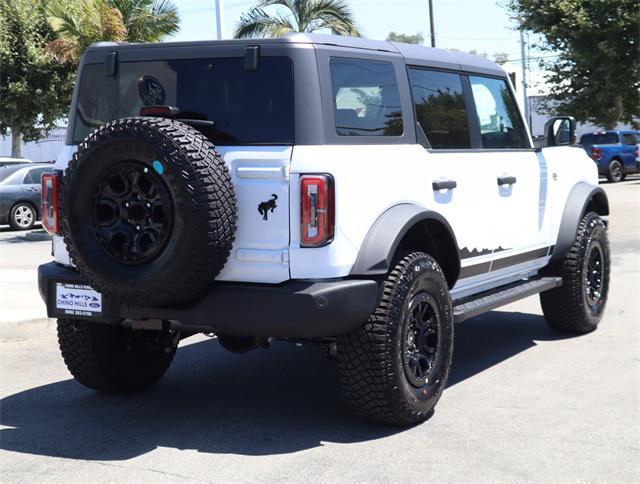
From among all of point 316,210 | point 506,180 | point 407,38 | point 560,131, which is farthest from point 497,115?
point 407,38

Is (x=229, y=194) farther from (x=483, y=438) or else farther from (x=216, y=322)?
(x=483, y=438)

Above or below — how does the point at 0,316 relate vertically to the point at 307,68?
below

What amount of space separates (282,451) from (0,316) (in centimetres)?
440

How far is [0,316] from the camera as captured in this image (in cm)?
826

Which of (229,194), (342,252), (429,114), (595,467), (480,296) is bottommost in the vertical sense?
(595,467)

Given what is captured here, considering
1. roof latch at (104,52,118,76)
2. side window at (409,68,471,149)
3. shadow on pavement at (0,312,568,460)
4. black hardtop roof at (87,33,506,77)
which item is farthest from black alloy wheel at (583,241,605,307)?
roof latch at (104,52,118,76)

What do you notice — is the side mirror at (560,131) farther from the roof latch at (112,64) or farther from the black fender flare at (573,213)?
the roof latch at (112,64)

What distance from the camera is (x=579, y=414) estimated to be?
17.4ft

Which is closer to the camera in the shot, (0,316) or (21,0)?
(0,316)

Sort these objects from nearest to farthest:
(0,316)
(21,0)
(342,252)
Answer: (342,252) → (0,316) → (21,0)

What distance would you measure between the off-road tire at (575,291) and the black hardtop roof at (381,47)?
4.81 ft

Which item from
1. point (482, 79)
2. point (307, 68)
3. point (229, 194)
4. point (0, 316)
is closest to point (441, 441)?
point (229, 194)

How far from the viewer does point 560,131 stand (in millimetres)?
7344

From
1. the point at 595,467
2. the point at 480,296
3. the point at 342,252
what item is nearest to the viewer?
the point at 595,467
